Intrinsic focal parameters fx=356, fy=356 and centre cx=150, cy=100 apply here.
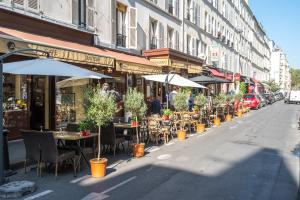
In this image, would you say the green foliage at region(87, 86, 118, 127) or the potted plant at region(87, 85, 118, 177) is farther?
the green foliage at region(87, 86, 118, 127)

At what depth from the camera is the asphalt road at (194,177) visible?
654 centimetres

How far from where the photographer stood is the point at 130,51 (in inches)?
757

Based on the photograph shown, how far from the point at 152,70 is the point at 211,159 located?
30.2ft

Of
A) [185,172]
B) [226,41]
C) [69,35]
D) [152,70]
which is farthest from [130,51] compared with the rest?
[226,41]

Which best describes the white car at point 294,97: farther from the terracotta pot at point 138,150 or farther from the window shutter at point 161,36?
the terracotta pot at point 138,150

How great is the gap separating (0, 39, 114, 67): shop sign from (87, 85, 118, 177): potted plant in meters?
3.14

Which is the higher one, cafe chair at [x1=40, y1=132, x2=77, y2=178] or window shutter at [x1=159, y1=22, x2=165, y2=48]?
window shutter at [x1=159, y1=22, x2=165, y2=48]

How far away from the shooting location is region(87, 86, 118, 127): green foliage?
7.89 m

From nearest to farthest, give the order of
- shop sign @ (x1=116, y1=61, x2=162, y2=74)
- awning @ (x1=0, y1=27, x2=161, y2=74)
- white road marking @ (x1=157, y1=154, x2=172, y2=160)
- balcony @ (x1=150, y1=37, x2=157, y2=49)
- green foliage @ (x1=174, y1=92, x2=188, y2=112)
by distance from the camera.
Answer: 1. awning @ (x1=0, y1=27, x2=161, y2=74)
2. white road marking @ (x1=157, y1=154, x2=172, y2=160)
3. green foliage @ (x1=174, y1=92, x2=188, y2=112)
4. shop sign @ (x1=116, y1=61, x2=162, y2=74)
5. balcony @ (x1=150, y1=37, x2=157, y2=49)

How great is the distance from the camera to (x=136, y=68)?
1666 centimetres

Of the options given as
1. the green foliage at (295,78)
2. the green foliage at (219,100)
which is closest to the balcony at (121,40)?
the green foliage at (219,100)

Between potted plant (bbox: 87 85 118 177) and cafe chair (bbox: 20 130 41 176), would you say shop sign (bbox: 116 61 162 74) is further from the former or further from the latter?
cafe chair (bbox: 20 130 41 176)

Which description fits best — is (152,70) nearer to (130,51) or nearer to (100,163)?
(130,51)

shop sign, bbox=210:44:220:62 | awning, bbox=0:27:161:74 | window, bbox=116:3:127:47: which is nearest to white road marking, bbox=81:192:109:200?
awning, bbox=0:27:161:74
